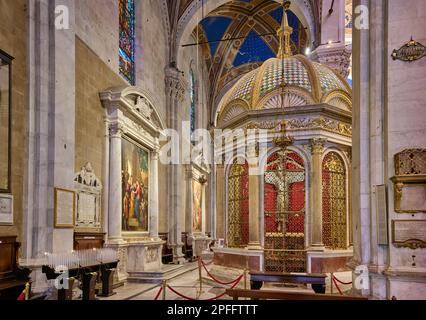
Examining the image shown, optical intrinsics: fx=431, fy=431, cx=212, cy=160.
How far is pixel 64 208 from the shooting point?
800 centimetres

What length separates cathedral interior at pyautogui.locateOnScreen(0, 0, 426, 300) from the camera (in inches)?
260

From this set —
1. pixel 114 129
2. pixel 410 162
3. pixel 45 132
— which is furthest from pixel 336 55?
pixel 45 132

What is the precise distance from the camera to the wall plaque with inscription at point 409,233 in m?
6.26

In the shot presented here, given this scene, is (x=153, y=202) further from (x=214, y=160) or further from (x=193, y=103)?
(x=193, y=103)

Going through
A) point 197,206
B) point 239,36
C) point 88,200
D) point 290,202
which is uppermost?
point 239,36

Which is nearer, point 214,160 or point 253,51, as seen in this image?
point 214,160

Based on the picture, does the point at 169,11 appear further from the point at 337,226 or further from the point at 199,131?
the point at 337,226

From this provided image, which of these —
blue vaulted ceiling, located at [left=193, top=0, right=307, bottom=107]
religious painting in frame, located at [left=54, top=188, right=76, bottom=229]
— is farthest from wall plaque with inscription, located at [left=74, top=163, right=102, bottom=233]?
blue vaulted ceiling, located at [left=193, top=0, right=307, bottom=107]

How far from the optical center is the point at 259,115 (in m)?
11.1

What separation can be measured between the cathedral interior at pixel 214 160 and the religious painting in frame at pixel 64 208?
39 millimetres

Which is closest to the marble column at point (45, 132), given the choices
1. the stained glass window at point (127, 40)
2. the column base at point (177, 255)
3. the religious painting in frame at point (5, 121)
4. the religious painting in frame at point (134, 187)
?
the religious painting in frame at point (5, 121)

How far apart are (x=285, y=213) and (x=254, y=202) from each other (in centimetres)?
80

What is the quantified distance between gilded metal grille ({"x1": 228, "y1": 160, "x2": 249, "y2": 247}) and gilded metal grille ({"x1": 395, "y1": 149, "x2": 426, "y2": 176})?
512cm

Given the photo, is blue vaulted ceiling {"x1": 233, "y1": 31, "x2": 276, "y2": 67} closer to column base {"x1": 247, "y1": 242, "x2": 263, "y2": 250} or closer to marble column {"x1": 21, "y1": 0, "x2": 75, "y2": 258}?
column base {"x1": 247, "y1": 242, "x2": 263, "y2": 250}
